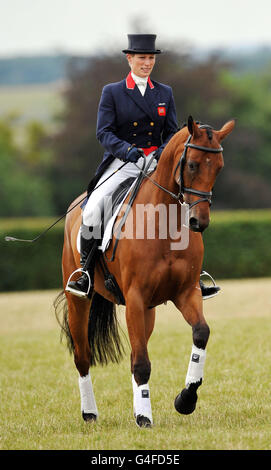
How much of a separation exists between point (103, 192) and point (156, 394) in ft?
8.42

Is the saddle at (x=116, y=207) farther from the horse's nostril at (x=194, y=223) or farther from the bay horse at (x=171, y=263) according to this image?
the horse's nostril at (x=194, y=223)

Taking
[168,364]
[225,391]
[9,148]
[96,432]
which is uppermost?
[96,432]

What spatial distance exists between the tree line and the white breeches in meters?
36.3

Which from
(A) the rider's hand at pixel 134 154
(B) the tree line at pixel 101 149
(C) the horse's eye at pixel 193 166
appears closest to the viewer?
(C) the horse's eye at pixel 193 166

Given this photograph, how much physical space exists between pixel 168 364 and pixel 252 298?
8.83 m

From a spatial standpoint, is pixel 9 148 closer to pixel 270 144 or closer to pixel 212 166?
pixel 270 144

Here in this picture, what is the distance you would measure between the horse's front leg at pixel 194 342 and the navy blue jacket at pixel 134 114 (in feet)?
4.69

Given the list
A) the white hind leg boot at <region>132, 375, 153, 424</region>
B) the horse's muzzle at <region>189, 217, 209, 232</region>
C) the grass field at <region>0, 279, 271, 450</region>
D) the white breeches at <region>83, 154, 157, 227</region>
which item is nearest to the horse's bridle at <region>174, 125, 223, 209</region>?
the horse's muzzle at <region>189, 217, 209, 232</region>

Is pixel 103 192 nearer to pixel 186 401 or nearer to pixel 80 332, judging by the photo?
pixel 80 332

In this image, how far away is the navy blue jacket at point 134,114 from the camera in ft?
24.6

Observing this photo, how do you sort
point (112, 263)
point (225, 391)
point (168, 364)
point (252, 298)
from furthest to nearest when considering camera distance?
point (252, 298) → point (168, 364) → point (225, 391) → point (112, 263)

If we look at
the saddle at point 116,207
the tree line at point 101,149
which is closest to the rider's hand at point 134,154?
the saddle at point 116,207

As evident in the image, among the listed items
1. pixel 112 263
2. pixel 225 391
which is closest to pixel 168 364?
pixel 225 391

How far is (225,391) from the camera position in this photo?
8.94 meters
